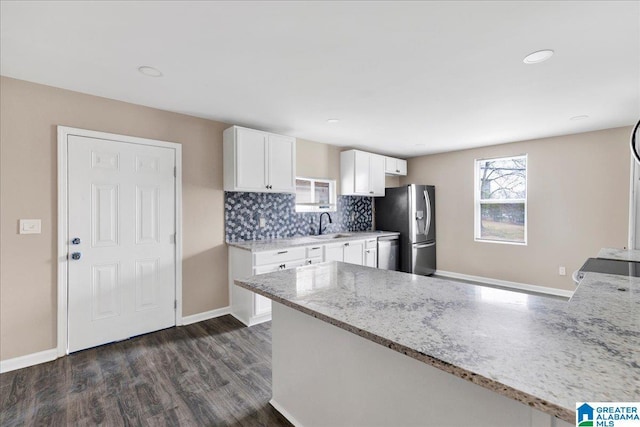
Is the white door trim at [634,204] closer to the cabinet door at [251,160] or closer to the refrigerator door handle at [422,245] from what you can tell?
the refrigerator door handle at [422,245]

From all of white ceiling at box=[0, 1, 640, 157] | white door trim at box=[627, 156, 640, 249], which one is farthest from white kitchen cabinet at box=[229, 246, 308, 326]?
white door trim at box=[627, 156, 640, 249]

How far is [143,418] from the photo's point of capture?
1821 mm

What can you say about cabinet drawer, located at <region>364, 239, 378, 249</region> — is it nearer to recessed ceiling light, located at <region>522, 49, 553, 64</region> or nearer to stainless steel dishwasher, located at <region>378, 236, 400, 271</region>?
stainless steel dishwasher, located at <region>378, 236, 400, 271</region>

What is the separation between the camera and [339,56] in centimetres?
208

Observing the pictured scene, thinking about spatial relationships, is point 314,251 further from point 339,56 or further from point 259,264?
point 339,56

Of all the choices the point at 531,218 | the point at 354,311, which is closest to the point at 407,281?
the point at 354,311

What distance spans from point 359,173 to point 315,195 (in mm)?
894

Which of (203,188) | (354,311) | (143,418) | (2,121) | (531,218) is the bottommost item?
(143,418)

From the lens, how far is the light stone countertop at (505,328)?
669mm

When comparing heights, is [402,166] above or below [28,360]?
above

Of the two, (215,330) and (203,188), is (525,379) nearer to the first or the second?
(215,330)

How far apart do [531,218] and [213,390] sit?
4.90 meters

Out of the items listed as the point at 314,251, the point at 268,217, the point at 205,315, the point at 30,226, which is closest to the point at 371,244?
the point at 314,251

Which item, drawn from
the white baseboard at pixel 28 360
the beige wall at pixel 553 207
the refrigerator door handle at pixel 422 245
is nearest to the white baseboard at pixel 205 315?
the white baseboard at pixel 28 360
